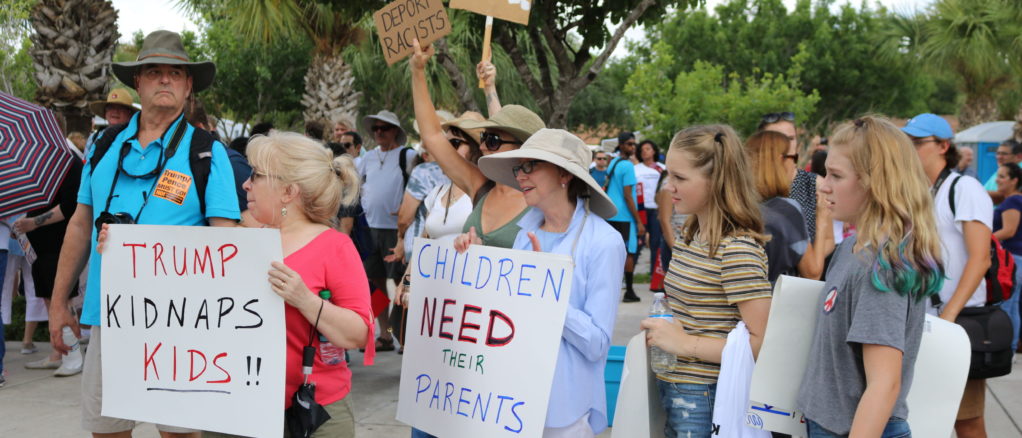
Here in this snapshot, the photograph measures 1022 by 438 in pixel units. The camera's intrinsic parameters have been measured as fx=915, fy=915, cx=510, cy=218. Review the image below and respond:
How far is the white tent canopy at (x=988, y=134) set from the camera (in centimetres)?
2327

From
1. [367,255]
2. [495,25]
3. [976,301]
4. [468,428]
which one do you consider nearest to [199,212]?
[468,428]

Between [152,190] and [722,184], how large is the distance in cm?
208

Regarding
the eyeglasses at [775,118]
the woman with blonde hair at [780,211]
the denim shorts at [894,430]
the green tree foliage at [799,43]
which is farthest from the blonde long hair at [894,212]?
the green tree foliage at [799,43]

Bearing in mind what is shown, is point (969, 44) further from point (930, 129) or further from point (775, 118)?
point (930, 129)

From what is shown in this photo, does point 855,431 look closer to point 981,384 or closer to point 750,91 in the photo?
point 981,384

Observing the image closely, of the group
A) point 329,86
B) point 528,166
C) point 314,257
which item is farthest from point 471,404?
point 329,86

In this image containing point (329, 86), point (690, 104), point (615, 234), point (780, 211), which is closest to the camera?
point (615, 234)

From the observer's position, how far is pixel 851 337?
228 centimetres

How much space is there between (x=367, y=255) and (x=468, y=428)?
14.8ft

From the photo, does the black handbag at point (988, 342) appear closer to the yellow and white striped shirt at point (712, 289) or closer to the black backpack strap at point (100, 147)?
the yellow and white striped shirt at point (712, 289)

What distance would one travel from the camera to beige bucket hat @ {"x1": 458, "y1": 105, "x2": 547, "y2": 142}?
143 inches

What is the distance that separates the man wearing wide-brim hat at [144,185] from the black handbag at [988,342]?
299cm

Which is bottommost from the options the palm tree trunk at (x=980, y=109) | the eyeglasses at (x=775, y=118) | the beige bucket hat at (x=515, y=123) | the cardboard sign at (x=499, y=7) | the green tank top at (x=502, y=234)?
the green tank top at (x=502, y=234)

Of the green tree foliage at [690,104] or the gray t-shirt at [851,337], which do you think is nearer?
the gray t-shirt at [851,337]
